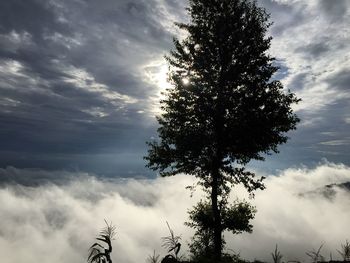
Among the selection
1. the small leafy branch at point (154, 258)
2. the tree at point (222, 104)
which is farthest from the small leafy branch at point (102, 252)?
the tree at point (222, 104)

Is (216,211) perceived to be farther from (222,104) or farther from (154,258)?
(154,258)

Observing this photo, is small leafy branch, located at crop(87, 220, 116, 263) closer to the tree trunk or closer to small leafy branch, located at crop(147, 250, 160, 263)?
small leafy branch, located at crop(147, 250, 160, 263)

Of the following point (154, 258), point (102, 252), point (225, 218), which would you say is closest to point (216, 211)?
point (225, 218)

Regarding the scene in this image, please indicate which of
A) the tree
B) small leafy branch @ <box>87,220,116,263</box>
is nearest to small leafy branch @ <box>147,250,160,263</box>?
small leafy branch @ <box>87,220,116,263</box>

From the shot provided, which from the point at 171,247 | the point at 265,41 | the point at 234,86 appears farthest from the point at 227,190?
the point at 171,247

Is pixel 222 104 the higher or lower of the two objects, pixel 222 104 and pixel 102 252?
the higher

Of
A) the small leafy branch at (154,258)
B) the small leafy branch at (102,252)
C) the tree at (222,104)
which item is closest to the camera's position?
the small leafy branch at (102,252)

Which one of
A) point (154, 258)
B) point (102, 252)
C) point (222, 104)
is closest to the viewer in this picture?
point (102, 252)

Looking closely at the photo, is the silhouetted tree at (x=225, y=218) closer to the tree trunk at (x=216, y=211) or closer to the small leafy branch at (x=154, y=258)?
the tree trunk at (x=216, y=211)

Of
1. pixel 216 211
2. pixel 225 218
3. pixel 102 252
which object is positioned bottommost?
pixel 102 252

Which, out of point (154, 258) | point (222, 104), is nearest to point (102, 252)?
point (154, 258)

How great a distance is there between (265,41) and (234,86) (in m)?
3.15

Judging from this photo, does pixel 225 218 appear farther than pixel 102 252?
Yes

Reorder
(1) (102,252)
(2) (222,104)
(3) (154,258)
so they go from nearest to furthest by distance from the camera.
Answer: (1) (102,252), (3) (154,258), (2) (222,104)
